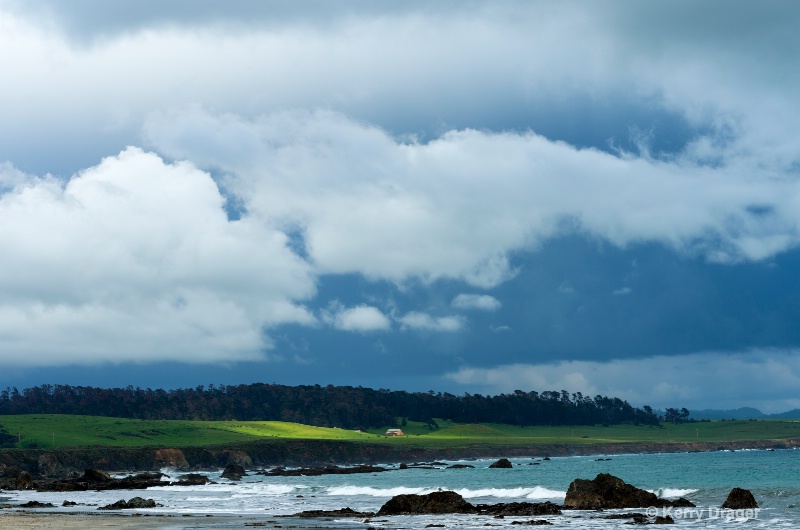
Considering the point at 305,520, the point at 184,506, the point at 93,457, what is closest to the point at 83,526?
the point at 305,520

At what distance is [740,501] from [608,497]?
8.32 metres

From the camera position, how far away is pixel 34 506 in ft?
240

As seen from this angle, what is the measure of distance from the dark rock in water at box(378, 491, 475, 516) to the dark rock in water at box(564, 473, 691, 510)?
7.42m

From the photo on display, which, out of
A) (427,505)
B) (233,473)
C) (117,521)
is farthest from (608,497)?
(233,473)

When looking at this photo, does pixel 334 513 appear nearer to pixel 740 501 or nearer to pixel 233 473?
pixel 740 501

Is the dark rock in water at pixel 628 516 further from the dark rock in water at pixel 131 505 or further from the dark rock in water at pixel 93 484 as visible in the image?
the dark rock in water at pixel 93 484


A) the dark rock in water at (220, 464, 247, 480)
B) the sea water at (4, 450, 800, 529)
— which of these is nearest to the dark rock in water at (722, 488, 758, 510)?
the sea water at (4, 450, 800, 529)

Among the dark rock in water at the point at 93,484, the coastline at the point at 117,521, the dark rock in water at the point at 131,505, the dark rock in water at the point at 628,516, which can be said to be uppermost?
the dark rock in water at the point at 628,516

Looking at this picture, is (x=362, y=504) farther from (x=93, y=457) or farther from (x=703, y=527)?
(x=93, y=457)

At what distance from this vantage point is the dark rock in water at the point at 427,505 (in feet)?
205

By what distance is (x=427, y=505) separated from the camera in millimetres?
63156

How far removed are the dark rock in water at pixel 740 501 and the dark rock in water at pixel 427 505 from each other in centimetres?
1652

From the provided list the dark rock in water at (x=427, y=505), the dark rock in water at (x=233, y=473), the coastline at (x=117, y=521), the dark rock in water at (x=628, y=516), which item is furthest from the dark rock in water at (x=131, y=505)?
the dark rock in water at (x=233, y=473)

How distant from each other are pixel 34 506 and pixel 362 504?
25.8m
